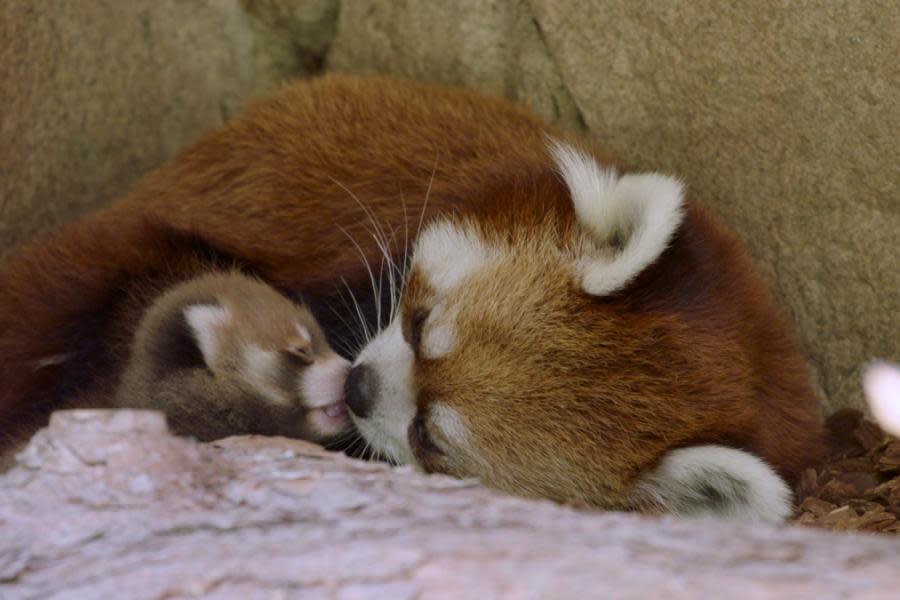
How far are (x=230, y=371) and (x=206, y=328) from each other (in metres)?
0.13

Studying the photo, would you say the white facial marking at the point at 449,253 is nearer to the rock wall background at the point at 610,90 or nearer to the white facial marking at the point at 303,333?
the white facial marking at the point at 303,333

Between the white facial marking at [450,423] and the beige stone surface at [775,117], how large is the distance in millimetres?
1116

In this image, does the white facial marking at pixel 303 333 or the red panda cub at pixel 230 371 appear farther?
the white facial marking at pixel 303 333

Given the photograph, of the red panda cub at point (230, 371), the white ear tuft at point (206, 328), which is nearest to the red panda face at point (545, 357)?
the red panda cub at point (230, 371)

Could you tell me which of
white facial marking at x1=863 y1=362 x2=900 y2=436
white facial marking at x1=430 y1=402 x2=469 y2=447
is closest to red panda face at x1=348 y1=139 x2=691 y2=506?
white facial marking at x1=430 y1=402 x2=469 y2=447

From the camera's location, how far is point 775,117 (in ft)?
9.68

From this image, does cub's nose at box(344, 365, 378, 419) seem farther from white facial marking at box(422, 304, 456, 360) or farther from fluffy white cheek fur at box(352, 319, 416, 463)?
white facial marking at box(422, 304, 456, 360)

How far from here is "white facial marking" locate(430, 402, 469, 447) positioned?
8.68 ft

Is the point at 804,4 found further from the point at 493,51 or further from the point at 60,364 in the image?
the point at 60,364

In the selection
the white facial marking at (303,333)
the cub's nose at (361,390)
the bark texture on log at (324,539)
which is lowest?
the bark texture on log at (324,539)

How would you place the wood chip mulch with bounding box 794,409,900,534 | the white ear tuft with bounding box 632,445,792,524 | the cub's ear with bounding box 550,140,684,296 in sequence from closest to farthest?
the white ear tuft with bounding box 632,445,792,524 < the cub's ear with bounding box 550,140,684,296 < the wood chip mulch with bounding box 794,409,900,534

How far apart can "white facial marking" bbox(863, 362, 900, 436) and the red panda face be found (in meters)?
0.73

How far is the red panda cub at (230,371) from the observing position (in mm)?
2658

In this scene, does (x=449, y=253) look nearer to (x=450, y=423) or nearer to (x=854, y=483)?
(x=450, y=423)
